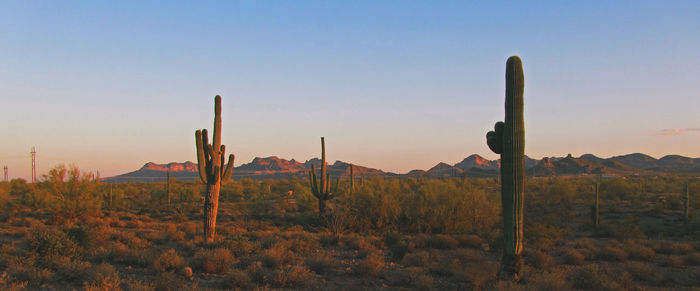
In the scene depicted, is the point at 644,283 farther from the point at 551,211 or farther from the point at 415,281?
the point at 551,211

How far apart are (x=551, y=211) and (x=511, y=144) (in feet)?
67.1

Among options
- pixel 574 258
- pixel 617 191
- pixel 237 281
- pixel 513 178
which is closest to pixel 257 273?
pixel 237 281

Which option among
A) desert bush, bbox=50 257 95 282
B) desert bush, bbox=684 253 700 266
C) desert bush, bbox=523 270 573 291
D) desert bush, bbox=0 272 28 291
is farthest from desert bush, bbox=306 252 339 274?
desert bush, bbox=684 253 700 266

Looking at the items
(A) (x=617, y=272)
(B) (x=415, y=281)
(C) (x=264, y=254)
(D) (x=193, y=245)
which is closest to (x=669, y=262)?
(A) (x=617, y=272)

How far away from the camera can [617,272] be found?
9891mm

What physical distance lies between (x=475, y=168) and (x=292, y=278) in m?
98.6

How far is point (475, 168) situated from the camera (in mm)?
101750

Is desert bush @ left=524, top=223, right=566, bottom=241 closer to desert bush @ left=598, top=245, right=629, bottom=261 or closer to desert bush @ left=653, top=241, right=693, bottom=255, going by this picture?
desert bush @ left=598, top=245, right=629, bottom=261

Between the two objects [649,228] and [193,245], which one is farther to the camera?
[649,228]

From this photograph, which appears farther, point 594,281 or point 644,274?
point 644,274

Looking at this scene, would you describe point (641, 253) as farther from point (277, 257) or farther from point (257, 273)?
point (257, 273)

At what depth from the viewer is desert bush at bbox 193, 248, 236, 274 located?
975 cm

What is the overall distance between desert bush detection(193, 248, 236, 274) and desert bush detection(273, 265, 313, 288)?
1.64 metres

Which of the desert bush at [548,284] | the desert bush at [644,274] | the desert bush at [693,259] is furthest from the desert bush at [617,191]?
the desert bush at [548,284]
